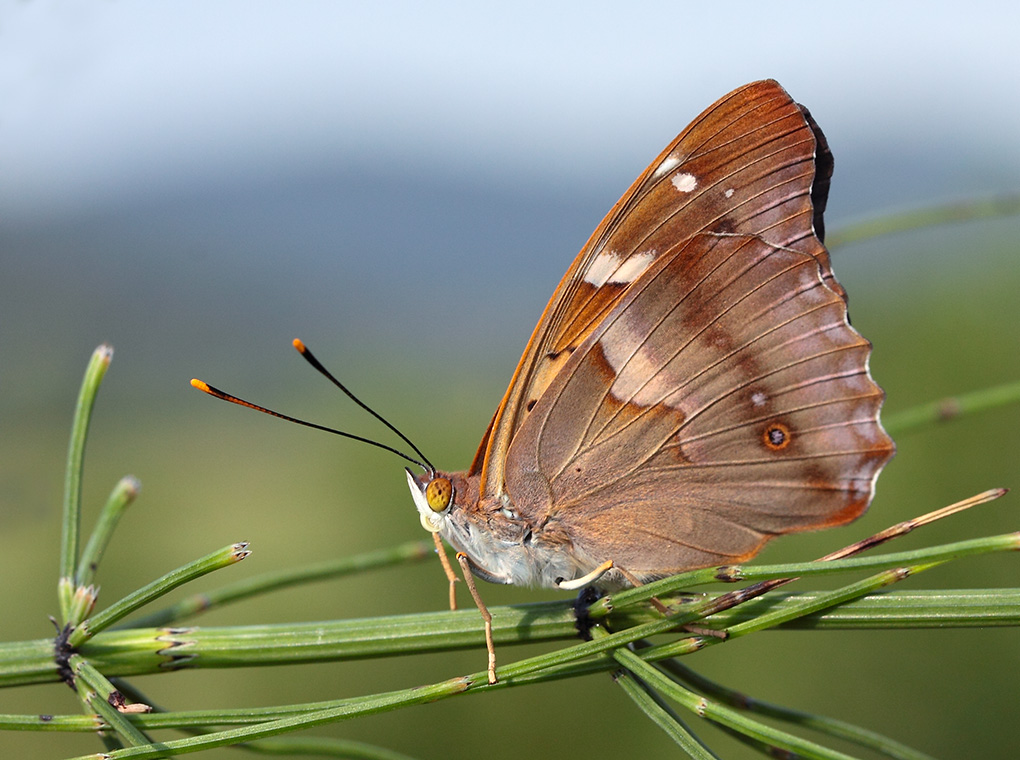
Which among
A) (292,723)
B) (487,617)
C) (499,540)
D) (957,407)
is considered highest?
(957,407)

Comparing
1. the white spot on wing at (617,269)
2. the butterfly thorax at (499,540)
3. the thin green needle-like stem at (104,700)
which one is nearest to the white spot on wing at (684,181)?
the white spot on wing at (617,269)

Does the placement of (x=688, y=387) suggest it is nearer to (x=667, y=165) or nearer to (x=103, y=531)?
(x=667, y=165)

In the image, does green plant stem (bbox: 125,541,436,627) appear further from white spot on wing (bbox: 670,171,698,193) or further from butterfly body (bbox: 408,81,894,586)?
white spot on wing (bbox: 670,171,698,193)

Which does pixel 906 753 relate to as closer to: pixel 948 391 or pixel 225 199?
pixel 948 391

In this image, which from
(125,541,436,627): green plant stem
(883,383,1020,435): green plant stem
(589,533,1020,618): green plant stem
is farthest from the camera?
(883,383,1020,435): green plant stem

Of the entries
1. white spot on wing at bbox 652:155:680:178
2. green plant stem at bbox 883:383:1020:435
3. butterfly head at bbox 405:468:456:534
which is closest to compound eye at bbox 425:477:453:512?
butterfly head at bbox 405:468:456:534

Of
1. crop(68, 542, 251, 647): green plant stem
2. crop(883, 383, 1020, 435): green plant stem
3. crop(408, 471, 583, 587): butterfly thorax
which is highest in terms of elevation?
crop(883, 383, 1020, 435): green plant stem

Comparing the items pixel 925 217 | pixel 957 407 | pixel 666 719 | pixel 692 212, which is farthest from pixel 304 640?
pixel 925 217
